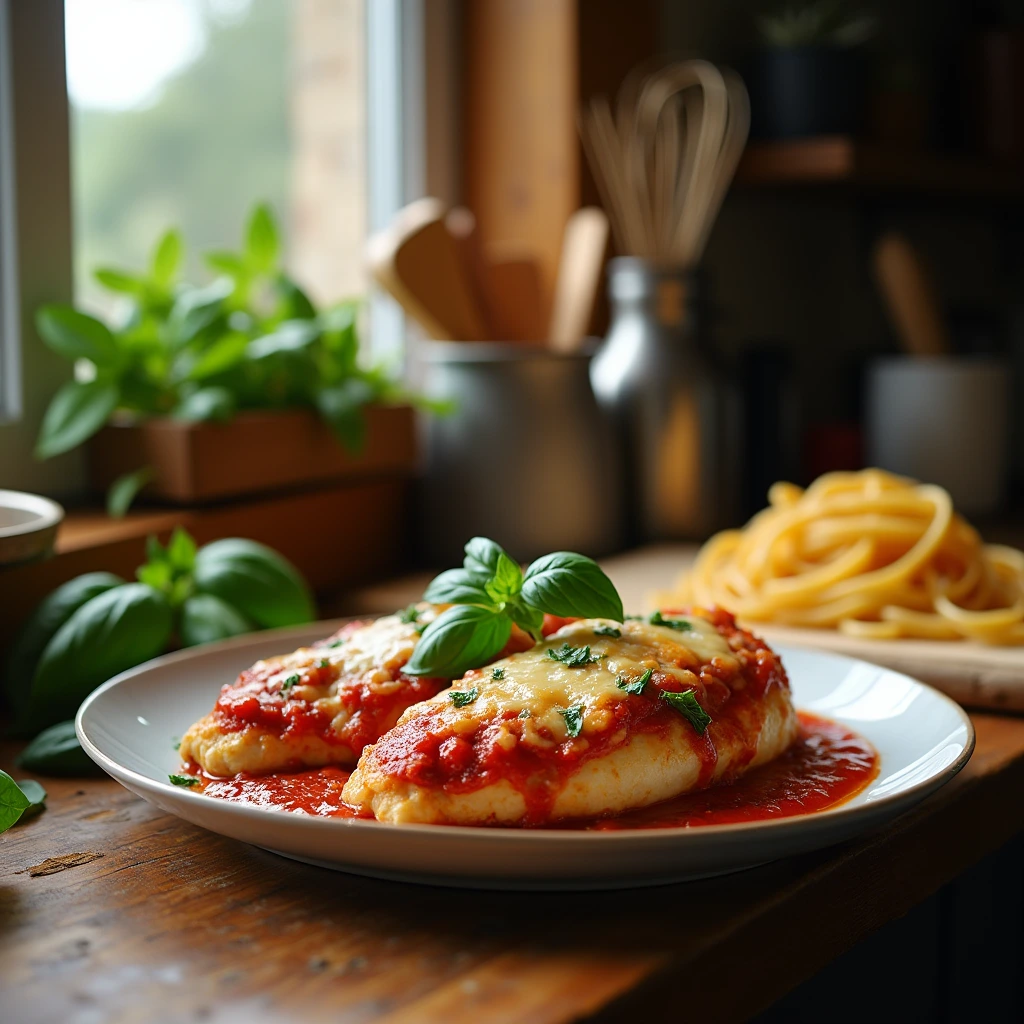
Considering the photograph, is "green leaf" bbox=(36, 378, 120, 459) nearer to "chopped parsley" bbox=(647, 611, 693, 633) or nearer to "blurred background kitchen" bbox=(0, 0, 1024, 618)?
"blurred background kitchen" bbox=(0, 0, 1024, 618)

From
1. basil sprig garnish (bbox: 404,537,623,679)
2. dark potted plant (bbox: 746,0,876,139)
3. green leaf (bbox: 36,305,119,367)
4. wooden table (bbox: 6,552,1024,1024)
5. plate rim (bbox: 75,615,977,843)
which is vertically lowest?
wooden table (bbox: 6,552,1024,1024)

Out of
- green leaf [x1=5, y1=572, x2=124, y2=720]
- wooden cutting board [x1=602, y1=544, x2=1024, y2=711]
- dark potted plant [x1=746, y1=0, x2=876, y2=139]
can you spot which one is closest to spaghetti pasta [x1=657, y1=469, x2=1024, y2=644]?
wooden cutting board [x1=602, y1=544, x2=1024, y2=711]

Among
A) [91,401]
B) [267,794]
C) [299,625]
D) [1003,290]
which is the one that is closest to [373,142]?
[91,401]

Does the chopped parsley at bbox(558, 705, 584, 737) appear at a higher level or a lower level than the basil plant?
higher

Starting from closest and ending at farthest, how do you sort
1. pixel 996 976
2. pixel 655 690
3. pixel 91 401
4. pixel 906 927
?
pixel 655 690 < pixel 906 927 < pixel 996 976 < pixel 91 401

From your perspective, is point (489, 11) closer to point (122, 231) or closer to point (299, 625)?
point (122, 231)

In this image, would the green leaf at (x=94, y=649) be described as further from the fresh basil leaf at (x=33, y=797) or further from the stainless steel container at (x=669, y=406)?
the stainless steel container at (x=669, y=406)

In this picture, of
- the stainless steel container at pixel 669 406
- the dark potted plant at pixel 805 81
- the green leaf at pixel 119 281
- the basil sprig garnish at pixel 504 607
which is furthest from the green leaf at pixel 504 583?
the dark potted plant at pixel 805 81
